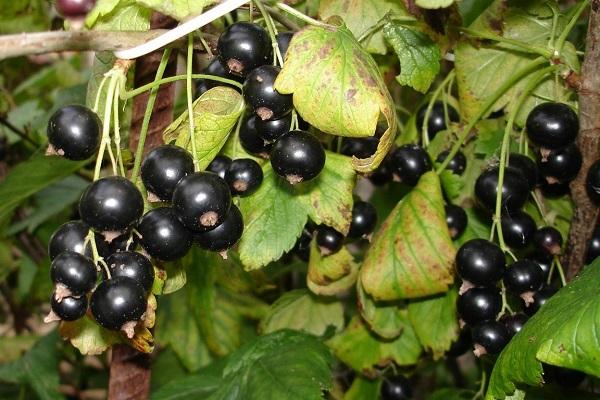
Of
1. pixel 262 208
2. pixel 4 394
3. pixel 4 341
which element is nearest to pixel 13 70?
pixel 4 341

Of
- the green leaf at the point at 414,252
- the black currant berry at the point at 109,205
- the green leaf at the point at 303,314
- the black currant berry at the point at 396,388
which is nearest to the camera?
the black currant berry at the point at 109,205

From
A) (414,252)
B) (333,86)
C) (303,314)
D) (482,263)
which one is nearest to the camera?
(333,86)

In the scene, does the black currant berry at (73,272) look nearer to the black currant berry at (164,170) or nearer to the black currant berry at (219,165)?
the black currant berry at (164,170)

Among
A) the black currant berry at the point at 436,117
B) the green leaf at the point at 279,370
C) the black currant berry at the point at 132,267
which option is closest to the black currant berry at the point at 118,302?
the black currant berry at the point at 132,267

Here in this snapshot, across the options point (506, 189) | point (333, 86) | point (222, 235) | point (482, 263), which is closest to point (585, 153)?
point (506, 189)

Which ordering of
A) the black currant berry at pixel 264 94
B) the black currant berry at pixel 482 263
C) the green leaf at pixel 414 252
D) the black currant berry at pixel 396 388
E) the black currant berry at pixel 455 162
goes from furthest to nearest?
the black currant berry at pixel 396 388, the black currant berry at pixel 455 162, the green leaf at pixel 414 252, the black currant berry at pixel 482 263, the black currant berry at pixel 264 94

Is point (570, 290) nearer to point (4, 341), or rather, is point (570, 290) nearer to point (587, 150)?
point (587, 150)

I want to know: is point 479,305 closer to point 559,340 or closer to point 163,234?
point 559,340
